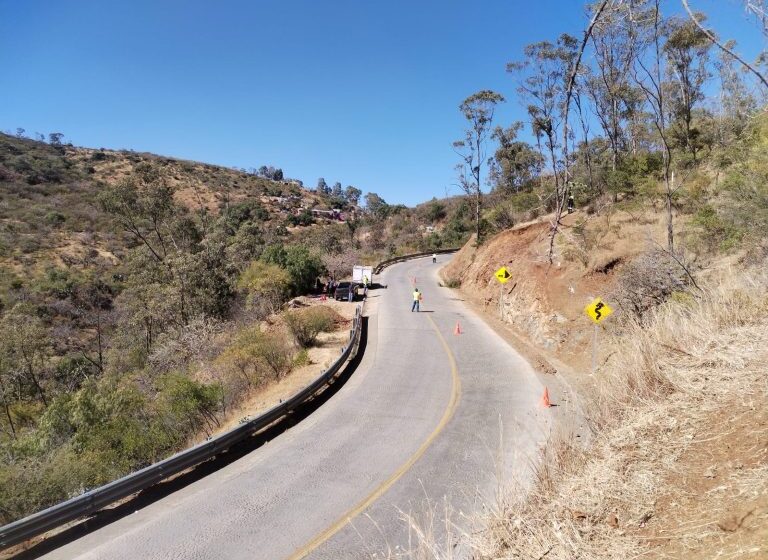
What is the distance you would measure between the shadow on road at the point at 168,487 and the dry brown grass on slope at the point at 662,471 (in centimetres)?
583

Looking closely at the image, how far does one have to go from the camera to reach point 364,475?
852 cm

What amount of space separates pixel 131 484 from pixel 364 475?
3959 millimetres

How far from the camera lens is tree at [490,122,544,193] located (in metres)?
56.4

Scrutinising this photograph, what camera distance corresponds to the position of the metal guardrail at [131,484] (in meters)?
6.38

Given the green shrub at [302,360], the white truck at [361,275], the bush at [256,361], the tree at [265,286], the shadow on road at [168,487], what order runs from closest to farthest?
the shadow on road at [168,487], the bush at [256,361], the green shrub at [302,360], the tree at [265,286], the white truck at [361,275]

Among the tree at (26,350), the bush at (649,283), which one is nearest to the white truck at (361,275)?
the tree at (26,350)

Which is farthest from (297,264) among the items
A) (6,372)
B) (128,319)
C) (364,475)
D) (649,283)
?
(364,475)

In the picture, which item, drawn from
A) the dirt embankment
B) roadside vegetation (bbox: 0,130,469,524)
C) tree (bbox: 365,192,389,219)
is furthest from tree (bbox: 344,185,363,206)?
the dirt embankment

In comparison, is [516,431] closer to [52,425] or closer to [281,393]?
[281,393]

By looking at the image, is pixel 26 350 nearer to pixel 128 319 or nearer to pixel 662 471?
pixel 128 319

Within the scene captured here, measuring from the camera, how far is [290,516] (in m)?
7.17

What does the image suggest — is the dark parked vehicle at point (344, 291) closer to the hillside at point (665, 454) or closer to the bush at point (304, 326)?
the bush at point (304, 326)

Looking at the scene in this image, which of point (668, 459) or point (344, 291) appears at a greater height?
point (344, 291)

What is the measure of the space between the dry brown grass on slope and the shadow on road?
583 cm
